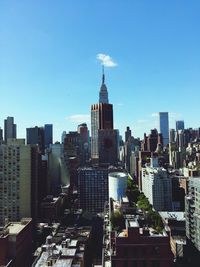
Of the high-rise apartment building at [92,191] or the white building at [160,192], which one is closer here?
the white building at [160,192]

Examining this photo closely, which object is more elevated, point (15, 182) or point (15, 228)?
point (15, 182)

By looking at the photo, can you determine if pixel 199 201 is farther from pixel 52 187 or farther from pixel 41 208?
pixel 52 187

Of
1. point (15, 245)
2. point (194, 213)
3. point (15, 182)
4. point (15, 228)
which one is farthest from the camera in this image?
point (15, 182)

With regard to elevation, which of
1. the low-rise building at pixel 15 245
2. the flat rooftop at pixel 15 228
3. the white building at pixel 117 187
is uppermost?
the white building at pixel 117 187

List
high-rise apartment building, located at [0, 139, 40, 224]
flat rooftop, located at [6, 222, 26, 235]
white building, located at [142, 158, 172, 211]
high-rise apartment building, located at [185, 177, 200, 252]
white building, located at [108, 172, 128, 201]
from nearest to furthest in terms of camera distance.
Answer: flat rooftop, located at [6, 222, 26, 235] → high-rise apartment building, located at [185, 177, 200, 252] → high-rise apartment building, located at [0, 139, 40, 224] → white building, located at [108, 172, 128, 201] → white building, located at [142, 158, 172, 211]

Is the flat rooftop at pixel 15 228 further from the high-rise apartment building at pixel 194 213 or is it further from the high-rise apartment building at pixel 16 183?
the high-rise apartment building at pixel 194 213

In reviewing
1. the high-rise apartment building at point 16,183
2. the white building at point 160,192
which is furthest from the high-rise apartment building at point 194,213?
the white building at point 160,192

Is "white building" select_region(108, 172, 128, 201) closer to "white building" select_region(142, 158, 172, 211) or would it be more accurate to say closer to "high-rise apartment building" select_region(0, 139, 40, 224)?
"white building" select_region(142, 158, 172, 211)

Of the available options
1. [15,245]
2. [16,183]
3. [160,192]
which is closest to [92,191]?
[160,192]

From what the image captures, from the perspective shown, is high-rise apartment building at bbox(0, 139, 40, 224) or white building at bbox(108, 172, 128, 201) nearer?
high-rise apartment building at bbox(0, 139, 40, 224)

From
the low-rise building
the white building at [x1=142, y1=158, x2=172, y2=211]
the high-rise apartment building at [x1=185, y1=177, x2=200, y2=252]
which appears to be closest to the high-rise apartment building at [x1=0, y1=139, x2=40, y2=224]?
the low-rise building

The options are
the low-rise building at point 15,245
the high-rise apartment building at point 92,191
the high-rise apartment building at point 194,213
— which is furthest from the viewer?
the high-rise apartment building at point 92,191

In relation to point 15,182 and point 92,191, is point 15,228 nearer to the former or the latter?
point 15,182

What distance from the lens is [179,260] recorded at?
201ft
